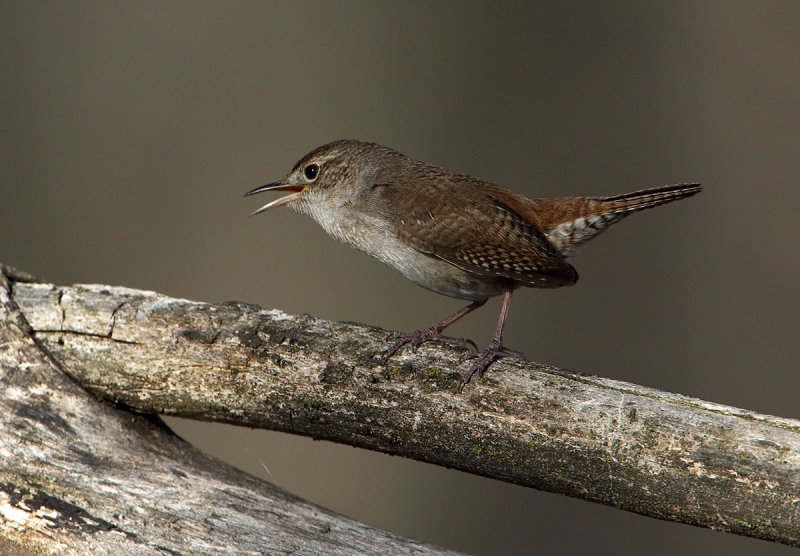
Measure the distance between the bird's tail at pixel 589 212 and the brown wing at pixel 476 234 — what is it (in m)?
0.13

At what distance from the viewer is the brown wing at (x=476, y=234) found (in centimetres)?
314

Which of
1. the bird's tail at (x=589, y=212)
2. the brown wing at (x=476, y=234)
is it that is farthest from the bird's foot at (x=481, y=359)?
the bird's tail at (x=589, y=212)

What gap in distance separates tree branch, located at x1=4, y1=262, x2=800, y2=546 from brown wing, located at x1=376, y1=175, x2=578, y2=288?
2.02 ft

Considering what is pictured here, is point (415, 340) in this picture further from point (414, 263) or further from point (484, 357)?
point (414, 263)

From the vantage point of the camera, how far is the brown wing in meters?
3.14

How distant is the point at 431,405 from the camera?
2.41m

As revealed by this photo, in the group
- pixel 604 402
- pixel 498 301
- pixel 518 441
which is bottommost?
pixel 518 441

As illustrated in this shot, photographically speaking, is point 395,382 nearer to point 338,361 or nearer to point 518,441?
point 338,361

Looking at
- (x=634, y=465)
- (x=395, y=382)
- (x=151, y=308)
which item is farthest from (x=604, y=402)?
(x=151, y=308)

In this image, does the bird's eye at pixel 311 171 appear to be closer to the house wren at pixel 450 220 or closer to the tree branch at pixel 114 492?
the house wren at pixel 450 220

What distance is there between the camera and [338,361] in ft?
8.39

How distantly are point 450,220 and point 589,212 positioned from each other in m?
Result: 0.71

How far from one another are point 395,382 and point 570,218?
1457 mm

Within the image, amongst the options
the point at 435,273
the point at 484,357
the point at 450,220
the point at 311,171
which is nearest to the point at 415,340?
the point at 484,357
